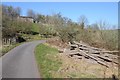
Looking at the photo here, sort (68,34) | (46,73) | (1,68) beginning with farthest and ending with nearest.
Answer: (68,34) < (1,68) < (46,73)

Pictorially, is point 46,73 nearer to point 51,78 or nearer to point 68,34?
point 51,78

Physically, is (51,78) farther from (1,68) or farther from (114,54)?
(114,54)

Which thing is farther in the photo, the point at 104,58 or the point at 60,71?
the point at 104,58

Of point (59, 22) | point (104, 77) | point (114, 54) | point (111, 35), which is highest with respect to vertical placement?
point (59, 22)

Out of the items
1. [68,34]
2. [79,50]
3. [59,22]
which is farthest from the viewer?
[59,22]

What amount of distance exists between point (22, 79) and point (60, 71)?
9.01 feet

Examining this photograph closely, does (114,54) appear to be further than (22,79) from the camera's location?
Yes

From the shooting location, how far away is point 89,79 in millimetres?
12180

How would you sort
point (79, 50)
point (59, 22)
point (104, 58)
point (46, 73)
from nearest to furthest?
1. point (46, 73)
2. point (104, 58)
3. point (79, 50)
4. point (59, 22)

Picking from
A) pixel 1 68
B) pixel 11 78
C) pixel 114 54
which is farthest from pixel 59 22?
pixel 11 78

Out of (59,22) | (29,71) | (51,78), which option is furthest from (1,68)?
(59,22)

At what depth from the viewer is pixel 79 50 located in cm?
2008

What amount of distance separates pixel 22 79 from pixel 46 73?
5.77 ft

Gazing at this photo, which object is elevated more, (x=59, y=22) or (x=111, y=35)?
(x=59, y=22)
